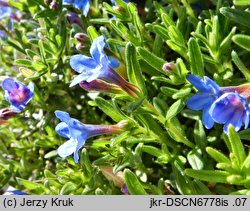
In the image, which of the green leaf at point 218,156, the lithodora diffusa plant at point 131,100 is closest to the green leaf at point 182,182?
the lithodora diffusa plant at point 131,100

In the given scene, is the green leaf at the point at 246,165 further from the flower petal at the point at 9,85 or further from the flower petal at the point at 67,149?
the flower petal at the point at 9,85

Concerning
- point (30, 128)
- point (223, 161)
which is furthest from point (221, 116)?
point (30, 128)

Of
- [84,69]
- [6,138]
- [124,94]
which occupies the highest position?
[84,69]

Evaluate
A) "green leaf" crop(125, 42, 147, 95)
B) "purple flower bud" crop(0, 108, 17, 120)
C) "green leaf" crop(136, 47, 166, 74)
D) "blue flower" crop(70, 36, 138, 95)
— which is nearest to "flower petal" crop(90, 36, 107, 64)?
"blue flower" crop(70, 36, 138, 95)

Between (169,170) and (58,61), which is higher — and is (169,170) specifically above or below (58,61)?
below

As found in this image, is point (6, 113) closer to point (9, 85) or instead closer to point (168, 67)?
point (9, 85)

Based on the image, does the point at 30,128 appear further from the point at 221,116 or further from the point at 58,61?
the point at 221,116

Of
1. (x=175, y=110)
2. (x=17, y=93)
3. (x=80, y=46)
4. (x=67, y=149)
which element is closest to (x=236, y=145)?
(x=175, y=110)
